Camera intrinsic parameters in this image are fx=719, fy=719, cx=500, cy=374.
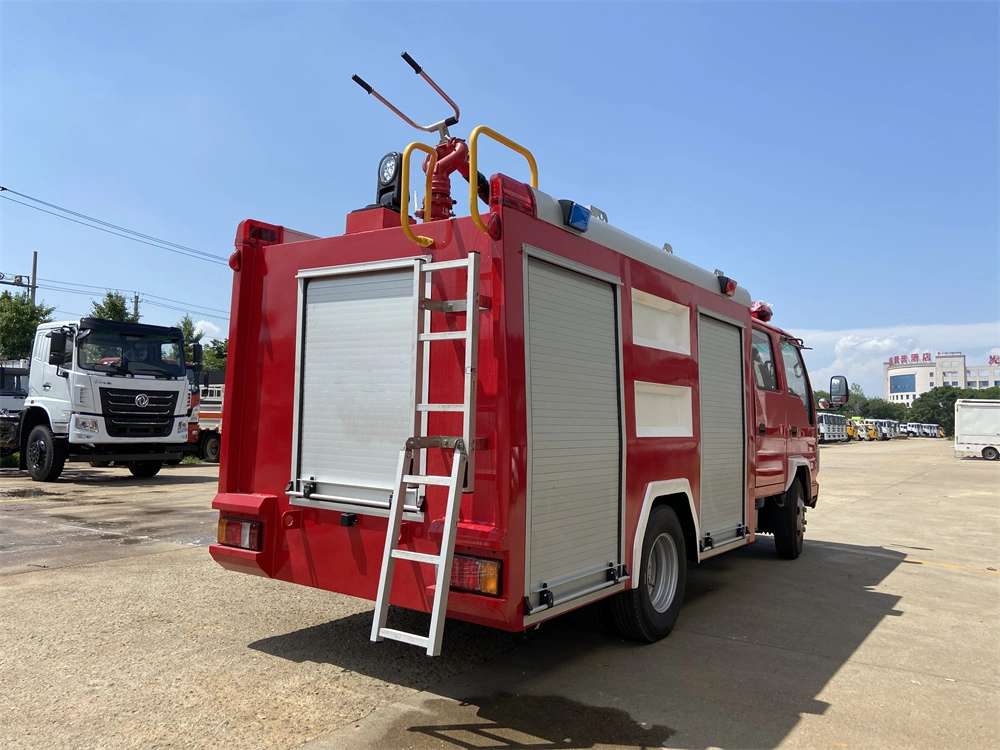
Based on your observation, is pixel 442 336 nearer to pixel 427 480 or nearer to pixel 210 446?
pixel 427 480

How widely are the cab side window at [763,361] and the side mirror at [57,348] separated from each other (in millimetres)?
12145

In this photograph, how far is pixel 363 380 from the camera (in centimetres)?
422

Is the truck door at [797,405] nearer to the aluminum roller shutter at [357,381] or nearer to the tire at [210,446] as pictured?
the aluminum roller shutter at [357,381]

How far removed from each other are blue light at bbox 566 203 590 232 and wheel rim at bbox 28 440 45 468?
13795 millimetres

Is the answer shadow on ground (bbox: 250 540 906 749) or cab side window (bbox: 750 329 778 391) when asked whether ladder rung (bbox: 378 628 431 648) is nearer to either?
shadow on ground (bbox: 250 540 906 749)

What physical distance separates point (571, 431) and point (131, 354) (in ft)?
41.3

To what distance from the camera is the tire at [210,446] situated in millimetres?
20750

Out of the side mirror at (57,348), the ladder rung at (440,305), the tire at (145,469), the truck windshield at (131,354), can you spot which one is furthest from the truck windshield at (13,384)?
the ladder rung at (440,305)

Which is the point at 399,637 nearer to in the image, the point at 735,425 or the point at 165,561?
the point at 735,425

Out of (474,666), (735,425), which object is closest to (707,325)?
(735,425)

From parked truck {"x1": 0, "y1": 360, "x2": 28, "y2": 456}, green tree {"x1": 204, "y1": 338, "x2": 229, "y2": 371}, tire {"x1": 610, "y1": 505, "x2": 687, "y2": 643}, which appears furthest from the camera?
green tree {"x1": 204, "y1": 338, "x2": 229, "y2": 371}

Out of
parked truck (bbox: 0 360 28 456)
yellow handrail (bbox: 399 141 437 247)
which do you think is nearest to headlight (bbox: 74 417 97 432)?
parked truck (bbox: 0 360 28 456)

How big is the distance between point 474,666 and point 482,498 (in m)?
1.47

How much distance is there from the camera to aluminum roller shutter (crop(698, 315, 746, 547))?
5.72m
